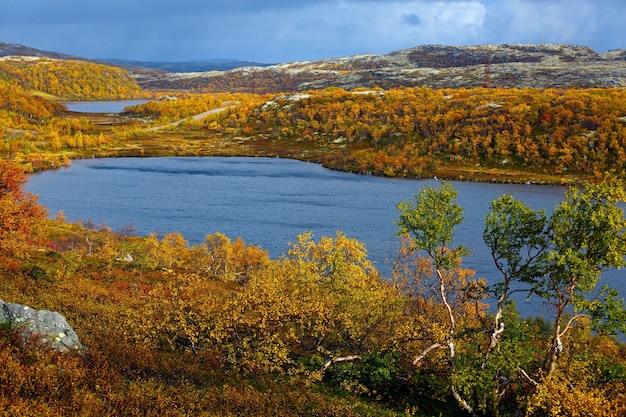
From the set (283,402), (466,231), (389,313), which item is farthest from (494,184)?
(283,402)

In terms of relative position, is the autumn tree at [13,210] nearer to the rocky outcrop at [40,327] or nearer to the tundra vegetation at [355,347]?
the tundra vegetation at [355,347]

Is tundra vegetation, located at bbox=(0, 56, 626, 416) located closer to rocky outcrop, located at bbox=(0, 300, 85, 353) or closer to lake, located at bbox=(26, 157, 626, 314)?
rocky outcrop, located at bbox=(0, 300, 85, 353)

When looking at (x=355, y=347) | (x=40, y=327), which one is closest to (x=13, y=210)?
(x=40, y=327)

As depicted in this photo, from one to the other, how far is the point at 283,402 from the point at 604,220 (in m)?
17.1

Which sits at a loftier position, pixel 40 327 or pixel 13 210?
pixel 13 210

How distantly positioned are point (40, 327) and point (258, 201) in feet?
379

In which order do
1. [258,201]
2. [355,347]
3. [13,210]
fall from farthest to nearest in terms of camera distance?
[258,201] → [13,210] → [355,347]

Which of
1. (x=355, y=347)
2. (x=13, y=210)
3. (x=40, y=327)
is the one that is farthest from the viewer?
(x=13, y=210)

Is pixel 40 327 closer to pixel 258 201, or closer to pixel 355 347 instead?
pixel 355 347

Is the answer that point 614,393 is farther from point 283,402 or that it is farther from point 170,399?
point 170,399

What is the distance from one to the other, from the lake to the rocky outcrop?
54.6 meters

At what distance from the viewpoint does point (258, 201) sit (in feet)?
448

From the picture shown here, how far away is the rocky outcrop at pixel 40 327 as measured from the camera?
67.6ft

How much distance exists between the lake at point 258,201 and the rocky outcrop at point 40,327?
54609 mm
